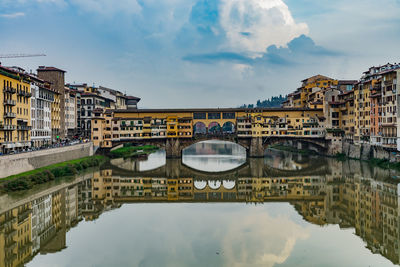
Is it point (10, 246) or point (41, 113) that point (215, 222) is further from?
point (41, 113)

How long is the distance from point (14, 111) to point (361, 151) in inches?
1891

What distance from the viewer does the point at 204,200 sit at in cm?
3809

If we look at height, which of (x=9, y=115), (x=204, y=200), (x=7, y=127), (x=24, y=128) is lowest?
(x=204, y=200)

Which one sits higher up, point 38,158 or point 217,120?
point 217,120

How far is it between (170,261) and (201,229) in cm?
628

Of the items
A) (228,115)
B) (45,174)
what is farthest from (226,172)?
(45,174)

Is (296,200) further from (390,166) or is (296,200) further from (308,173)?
(390,166)

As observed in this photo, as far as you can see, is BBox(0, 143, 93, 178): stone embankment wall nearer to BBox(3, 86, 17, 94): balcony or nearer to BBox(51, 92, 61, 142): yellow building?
BBox(3, 86, 17, 94): balcony

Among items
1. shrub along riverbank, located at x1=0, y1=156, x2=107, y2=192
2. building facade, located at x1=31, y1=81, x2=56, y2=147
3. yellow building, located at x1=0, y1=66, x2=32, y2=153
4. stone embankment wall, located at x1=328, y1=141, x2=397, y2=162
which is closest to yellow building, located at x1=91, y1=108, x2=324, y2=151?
stone embankment wall, located at x1=328, y1=141, x2=397, y2=162

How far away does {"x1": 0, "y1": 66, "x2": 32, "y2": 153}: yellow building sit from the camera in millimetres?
43603

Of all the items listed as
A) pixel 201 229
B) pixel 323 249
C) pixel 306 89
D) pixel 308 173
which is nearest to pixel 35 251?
pixel 201 229

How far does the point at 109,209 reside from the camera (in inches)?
1331

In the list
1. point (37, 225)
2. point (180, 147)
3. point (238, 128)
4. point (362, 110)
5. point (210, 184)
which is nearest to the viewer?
point (37, 225)

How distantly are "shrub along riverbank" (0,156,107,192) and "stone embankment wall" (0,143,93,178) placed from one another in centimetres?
63
